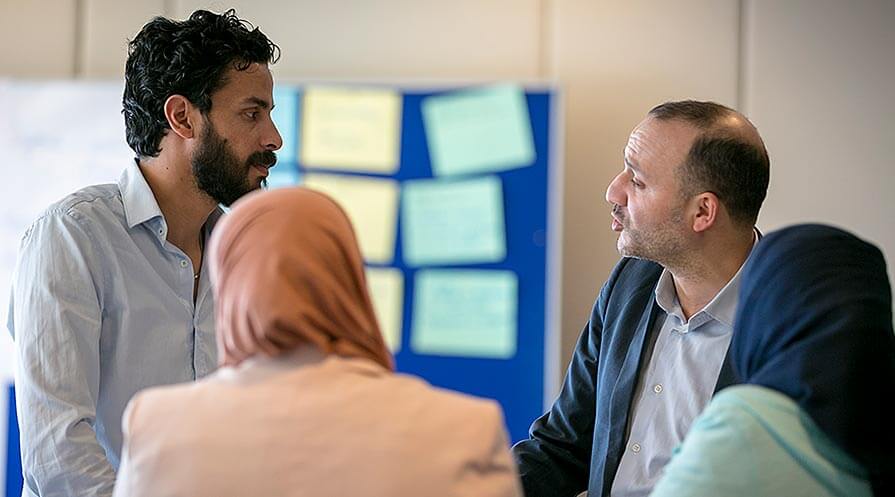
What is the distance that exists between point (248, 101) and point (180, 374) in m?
0.64

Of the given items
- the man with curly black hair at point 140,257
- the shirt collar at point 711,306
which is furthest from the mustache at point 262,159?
the shirt collar at point 711,306

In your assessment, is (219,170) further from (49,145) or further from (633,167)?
(49,145)

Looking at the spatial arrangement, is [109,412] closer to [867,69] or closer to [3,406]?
[3,406]

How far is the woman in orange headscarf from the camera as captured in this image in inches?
54.9

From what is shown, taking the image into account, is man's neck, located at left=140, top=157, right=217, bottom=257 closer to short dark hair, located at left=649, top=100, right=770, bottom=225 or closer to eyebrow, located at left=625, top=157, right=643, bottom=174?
eyebrow, located at left=625, top=157, right=643, bottom=174

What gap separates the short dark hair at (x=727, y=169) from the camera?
239 centimetres

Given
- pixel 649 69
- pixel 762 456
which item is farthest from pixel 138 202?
pixel 649 69

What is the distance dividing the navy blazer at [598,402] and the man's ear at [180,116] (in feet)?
3.25

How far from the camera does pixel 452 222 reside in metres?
4.03

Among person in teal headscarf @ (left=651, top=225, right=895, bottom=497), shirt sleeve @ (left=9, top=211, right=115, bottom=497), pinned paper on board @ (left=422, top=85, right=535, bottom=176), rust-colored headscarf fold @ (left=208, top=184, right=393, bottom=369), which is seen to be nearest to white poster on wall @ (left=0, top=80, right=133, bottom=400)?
pinned paper on board @ (left=422, top=85, right=535, bottom=176)

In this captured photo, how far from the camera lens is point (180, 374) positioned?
94.2 inches

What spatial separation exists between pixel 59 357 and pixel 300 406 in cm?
94

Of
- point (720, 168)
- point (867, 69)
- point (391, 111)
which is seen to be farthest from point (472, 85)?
point (720, 168)

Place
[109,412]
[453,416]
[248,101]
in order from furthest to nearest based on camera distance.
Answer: [248,101]
[109,412]
[453,416]
